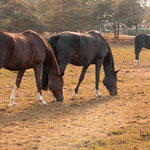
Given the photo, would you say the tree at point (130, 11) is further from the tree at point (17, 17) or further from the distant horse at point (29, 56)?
the distant horse at point (29, 56)

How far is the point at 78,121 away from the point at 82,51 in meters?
3.15

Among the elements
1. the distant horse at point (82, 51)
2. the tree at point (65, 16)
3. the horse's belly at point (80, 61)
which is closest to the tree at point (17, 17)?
the tree at point (65, 16)

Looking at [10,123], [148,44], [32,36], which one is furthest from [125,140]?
[148,44]

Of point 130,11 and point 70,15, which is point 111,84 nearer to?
point 70,15

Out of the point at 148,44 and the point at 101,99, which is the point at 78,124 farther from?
the point at 148,44

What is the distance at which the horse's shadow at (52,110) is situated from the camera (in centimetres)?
713

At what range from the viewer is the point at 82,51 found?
31.1 feet

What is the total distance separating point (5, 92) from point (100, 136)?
18.8 ft

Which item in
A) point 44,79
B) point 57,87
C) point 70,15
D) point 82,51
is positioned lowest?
point 57,87

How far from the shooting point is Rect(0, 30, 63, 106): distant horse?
724 cm

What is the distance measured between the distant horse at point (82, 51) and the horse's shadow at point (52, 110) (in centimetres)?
93

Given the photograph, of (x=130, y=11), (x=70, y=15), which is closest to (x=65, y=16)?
(x=70, y=15)

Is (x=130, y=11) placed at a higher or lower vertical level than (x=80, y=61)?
higher

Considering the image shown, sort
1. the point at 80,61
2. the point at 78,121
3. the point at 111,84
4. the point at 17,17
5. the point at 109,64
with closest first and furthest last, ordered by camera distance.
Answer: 1. the point at 78,121
2. the point at 80,61
3. the point at 111,84
4. the point at 109,64
5. the point at 17,17
